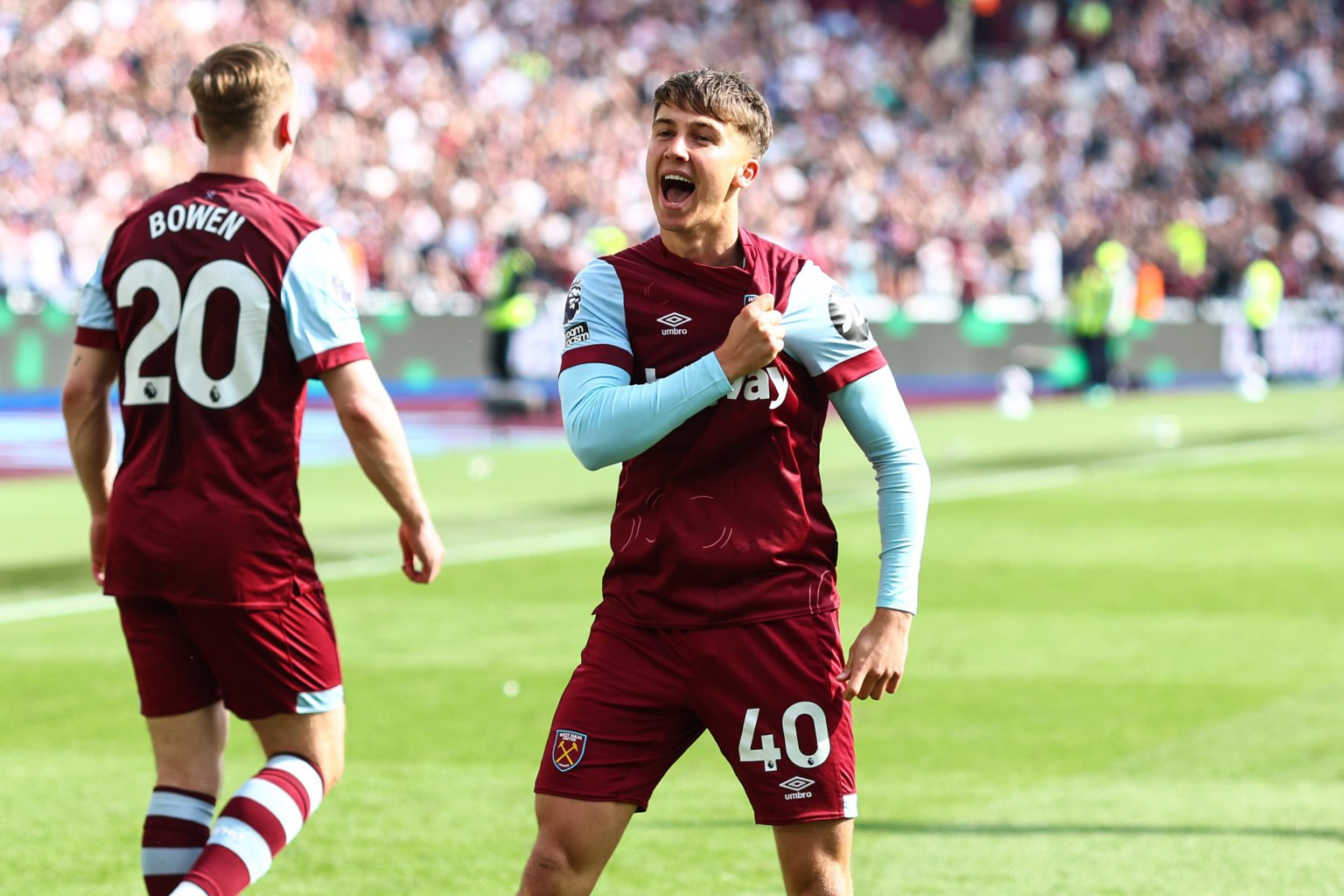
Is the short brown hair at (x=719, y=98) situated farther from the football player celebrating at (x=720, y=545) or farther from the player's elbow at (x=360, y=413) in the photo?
the player's elbow at (x=360, y=413)

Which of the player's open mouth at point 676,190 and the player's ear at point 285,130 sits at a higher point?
the player's ear at point 285,130

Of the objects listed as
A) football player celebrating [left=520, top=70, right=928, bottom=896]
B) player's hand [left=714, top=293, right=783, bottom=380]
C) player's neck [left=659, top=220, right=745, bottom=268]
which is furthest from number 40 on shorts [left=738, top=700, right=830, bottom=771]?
player's neck [left=659, top=220, right=745, bottom=268]

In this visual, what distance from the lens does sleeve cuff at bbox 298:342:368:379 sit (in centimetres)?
459

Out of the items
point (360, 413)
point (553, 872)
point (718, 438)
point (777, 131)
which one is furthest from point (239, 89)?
point (777, 131)

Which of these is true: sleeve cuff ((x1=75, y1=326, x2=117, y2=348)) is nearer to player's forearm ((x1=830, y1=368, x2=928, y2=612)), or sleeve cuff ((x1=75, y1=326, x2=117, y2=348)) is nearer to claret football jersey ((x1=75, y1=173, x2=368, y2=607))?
claret football jersey ((x1=75, y1=173, x2=368, y2=607))

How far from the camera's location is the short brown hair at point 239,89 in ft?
15.0

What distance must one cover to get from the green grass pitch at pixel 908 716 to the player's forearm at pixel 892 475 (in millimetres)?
1835

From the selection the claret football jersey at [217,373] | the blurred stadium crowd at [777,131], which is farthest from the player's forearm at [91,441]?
the blurred stadium crowd at [777,131]

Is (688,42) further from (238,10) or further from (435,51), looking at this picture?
(238,10)

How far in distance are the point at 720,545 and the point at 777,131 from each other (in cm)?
3234

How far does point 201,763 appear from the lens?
4.71 metres

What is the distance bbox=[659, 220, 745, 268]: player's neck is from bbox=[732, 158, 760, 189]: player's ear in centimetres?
8

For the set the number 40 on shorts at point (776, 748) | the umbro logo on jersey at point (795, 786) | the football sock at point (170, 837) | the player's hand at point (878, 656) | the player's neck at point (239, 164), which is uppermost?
the player's neck at point (239, 164)

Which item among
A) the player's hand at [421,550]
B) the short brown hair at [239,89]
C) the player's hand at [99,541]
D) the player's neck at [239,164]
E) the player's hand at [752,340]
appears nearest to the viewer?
the player's hand at [752,340]
